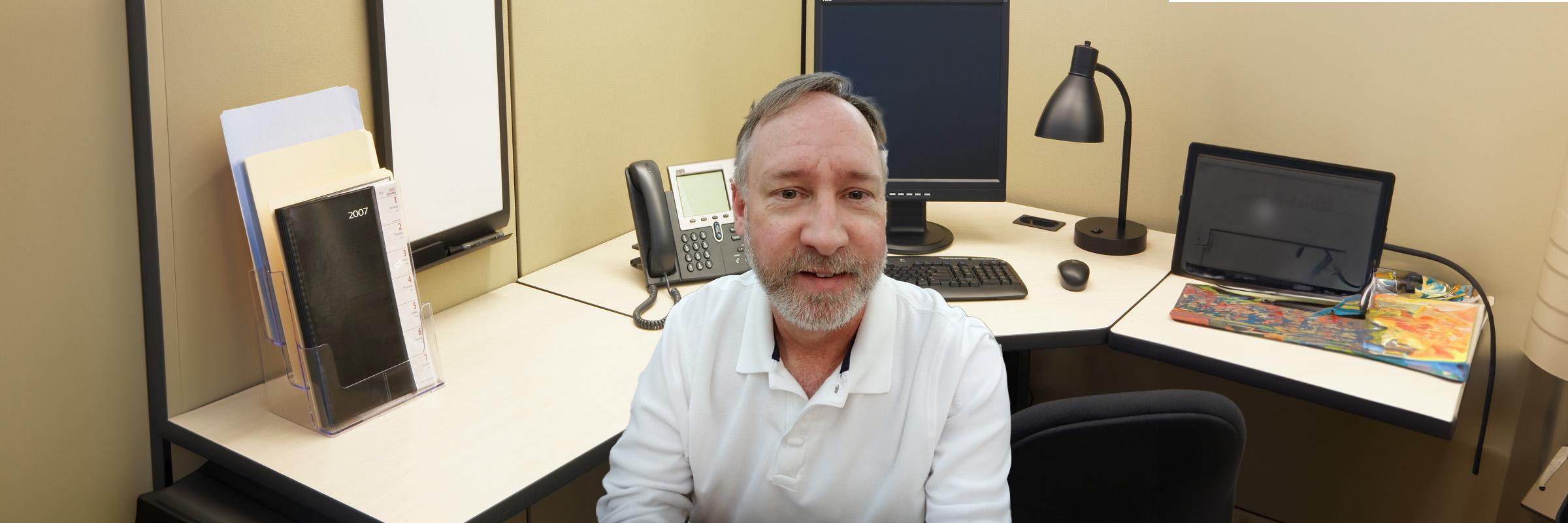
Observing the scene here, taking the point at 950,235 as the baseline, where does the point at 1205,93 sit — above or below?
above

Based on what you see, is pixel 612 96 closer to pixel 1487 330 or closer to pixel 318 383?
pixel 318 383

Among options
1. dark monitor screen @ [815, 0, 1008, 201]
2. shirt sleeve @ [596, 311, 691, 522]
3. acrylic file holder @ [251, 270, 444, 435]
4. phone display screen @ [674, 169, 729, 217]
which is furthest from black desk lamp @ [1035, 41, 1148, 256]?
acrylic file holder @ [251, 270, 444, 435]

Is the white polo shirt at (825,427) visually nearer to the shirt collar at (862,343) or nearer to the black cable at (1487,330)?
the shirt collar at (862,343)

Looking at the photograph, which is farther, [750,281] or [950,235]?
[950,235]

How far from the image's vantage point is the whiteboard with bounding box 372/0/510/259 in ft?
5.20

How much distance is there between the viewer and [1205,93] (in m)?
2.25

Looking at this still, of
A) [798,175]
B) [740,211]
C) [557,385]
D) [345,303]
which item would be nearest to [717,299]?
[740,211]

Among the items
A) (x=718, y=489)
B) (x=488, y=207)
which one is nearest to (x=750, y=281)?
(x=718, y=489)

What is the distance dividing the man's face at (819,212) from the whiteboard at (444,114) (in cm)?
59

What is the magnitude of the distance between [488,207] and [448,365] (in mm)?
323

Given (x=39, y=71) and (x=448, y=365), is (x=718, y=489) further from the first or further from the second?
(x=39, y=71)

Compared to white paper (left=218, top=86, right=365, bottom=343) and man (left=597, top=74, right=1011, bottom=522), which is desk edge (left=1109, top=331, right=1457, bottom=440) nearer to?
man (left=597, top=74, right=1011, bottom=522)

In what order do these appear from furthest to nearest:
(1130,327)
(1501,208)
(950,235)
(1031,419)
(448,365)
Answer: (950,235)
(1501,208)
(1130,327)
(448,365)
(1031,419)

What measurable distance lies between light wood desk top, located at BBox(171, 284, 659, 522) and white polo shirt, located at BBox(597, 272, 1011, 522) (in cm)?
13
